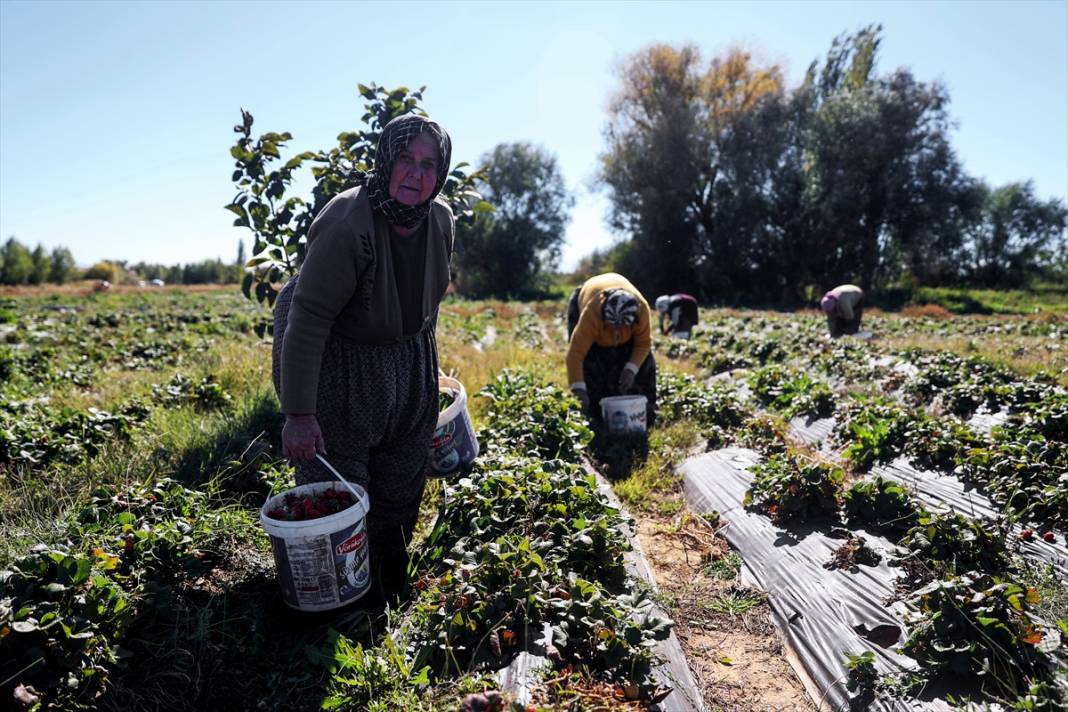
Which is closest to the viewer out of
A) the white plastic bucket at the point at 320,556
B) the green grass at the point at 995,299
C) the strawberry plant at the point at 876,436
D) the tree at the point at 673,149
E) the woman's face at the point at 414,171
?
the white plastic bucket at the point at 320,556

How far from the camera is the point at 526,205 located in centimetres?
3922

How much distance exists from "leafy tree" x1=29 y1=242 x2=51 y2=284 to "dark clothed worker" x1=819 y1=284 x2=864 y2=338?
44011 millimetres

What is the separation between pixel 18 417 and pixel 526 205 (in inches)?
Answer: 1447

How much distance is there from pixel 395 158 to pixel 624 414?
3.07 meters

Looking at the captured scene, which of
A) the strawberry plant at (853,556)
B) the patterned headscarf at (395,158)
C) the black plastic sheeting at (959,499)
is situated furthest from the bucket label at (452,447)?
the black plastic sheeting at (959,499)

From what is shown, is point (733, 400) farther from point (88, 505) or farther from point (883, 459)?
point (88, 505)

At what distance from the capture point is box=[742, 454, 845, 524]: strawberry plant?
3.35 m

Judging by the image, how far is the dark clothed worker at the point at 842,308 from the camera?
10195 mm

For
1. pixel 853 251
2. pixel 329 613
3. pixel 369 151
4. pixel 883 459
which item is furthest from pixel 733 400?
pixel 853 251

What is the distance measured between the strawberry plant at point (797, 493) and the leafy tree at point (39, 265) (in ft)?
151

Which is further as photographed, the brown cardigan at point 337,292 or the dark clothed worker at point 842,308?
the dark clothed worker at point 842,308

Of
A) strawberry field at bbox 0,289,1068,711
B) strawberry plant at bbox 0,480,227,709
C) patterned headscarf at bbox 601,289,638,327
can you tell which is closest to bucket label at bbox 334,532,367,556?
strawberry field at bbox 0,289,1068,711

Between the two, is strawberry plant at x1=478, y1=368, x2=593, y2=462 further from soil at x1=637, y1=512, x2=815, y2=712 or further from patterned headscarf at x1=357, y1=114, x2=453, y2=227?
patterned headscarf at x1=357, y1=114, x2=453, y2=227

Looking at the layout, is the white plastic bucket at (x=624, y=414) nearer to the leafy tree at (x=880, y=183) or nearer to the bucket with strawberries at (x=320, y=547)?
the bucket with strawberries at (x=320, y=547)
